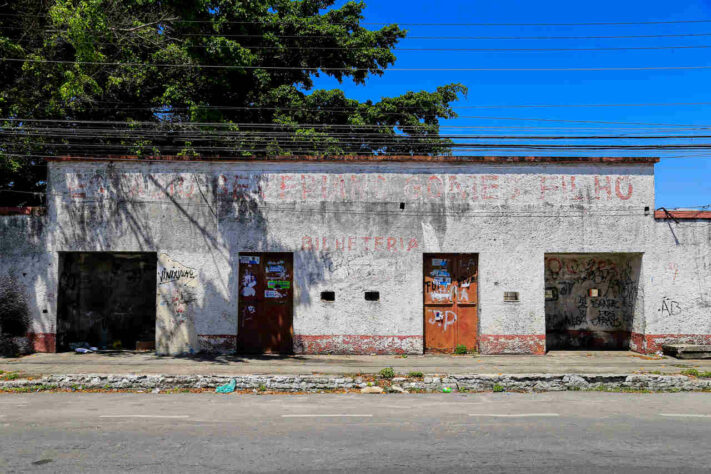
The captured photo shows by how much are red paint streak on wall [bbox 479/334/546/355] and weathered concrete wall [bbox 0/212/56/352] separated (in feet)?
34.6

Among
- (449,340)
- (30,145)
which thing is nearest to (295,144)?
(30,145)

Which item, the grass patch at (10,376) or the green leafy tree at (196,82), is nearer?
the grass patch at (10,376)

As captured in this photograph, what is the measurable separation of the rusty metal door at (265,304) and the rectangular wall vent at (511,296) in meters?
5.25

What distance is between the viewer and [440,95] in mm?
25359

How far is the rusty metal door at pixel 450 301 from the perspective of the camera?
44.4 ft

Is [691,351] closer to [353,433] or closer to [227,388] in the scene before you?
[353,433]

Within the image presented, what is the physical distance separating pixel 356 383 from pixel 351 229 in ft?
14.0

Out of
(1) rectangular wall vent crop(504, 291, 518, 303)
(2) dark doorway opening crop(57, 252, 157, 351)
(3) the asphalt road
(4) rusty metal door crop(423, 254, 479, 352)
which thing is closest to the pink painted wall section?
(4) rusty metal door crop(423, 254, 479, 352)

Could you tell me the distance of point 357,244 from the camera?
13344 mm

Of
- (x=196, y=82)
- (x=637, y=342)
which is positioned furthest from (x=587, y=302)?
(x=196, y=82)

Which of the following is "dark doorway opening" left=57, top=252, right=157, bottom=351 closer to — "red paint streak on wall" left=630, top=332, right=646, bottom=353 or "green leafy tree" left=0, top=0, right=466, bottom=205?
"green leafy tree" left=0, top=0, right=466, bottom=205

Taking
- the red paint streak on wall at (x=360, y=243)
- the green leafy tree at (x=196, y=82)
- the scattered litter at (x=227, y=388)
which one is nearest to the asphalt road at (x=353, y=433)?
the scattered litter at (x=227, y=388)

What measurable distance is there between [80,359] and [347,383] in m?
6.53

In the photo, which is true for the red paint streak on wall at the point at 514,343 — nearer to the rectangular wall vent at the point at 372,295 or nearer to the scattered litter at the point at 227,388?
the rectangular wall vent at the point at 372,295
